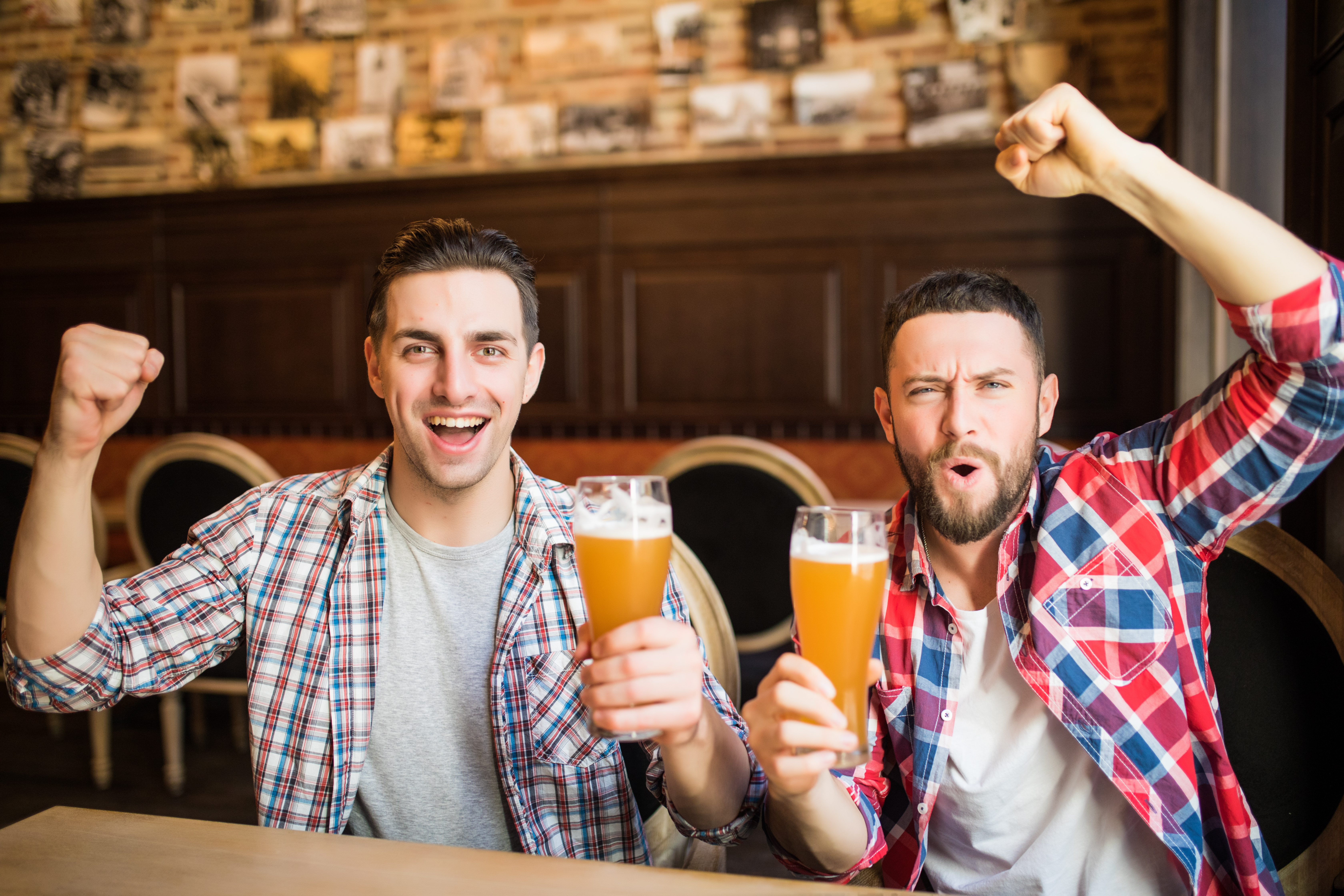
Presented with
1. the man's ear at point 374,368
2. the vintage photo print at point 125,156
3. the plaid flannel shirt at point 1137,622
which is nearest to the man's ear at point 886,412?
the plaid flannel shirt at point 1137,622

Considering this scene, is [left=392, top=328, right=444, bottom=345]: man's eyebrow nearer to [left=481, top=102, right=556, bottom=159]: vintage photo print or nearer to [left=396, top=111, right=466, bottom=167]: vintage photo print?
[left=481, top=102, right=556, bottom=159]: vintage photo print

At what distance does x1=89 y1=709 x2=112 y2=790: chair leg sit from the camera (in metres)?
2.94

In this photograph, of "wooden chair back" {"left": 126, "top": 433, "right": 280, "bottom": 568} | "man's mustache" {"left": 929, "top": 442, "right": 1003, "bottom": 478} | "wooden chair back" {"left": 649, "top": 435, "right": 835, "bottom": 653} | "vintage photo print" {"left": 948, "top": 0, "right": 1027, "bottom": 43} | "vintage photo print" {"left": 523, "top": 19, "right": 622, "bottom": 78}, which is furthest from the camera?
"vintage photo print" {"left": 523, "top": 19, "right": 622, "bottom": 78}

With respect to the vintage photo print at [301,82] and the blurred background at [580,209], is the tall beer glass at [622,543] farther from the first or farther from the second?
the vintage photo print at [301,82]

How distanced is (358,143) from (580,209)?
4.29 ft

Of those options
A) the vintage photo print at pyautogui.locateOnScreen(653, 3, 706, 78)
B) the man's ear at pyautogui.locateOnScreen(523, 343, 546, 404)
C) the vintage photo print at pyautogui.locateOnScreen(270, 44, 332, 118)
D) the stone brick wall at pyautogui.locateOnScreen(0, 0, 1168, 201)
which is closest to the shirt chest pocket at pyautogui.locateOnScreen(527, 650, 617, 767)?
the man's ear at pyautogui.locateOnScreen(523, 343, 546, 404)

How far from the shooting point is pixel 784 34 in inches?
165

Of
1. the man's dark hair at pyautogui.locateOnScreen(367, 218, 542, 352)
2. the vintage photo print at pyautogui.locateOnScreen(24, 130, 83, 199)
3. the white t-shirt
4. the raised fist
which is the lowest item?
the white t-shirt

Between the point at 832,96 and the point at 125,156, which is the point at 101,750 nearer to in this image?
the point at 125,156

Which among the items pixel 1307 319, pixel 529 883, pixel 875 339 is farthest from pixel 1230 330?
pixel 529 883

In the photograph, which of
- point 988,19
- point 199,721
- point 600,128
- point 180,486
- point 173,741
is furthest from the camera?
point 600,128

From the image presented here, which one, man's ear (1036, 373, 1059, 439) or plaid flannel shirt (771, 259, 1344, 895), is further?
man's ear (1036, 373, 1059, 439)

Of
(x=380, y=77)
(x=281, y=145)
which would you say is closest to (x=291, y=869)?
(x=380, y=77)

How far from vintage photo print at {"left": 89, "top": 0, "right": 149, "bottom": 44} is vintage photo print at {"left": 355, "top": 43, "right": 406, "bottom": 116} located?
129 centimetres
